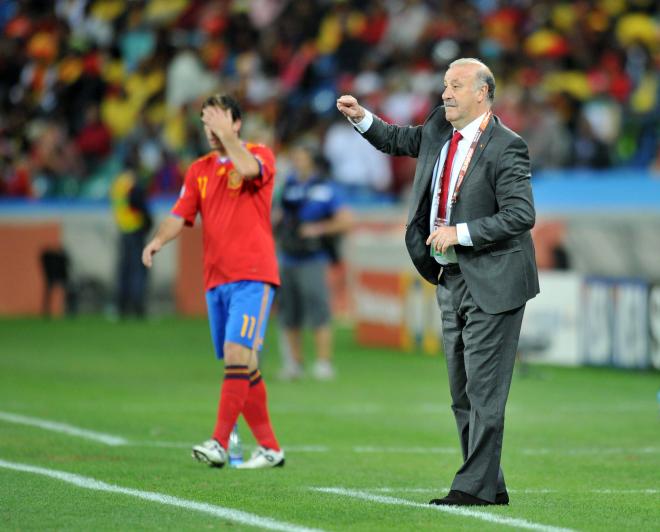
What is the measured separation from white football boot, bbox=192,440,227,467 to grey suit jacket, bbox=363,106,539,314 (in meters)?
2.21

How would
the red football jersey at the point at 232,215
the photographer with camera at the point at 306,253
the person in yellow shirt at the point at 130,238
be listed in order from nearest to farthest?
the red football jersey at the point at 232,215 < the photographer with camera at the point at 306,253 < the person in yellow shirt at the point at 130,238

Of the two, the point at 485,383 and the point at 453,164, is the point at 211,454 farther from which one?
the point at 453,164

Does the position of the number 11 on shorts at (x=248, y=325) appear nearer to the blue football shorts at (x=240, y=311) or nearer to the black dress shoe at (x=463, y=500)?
the blue football shorts at (x=240, y=311)

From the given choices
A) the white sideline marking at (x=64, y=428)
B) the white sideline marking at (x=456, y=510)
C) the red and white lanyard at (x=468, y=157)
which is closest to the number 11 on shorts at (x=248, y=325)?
the white sideline marking at (x=456, y=510)

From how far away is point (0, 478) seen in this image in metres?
8.72

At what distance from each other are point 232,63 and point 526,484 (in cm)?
2038

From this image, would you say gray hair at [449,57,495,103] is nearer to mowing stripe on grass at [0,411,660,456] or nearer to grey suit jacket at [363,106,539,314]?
grey suit jacket at [363,106,539,314]

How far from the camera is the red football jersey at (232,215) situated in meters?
9.59

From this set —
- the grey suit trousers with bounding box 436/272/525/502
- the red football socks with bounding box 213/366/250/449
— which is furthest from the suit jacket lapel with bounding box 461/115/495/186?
the red football socks with bounding box 213/366/250/449

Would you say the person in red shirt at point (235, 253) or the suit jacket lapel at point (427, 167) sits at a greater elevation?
the suit jacket lapel at point (427, 167)

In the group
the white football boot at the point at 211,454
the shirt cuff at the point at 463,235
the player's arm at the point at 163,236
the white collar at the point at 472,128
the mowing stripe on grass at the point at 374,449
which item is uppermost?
the white collar at the point at 472,128

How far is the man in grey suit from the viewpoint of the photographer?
25.0ft

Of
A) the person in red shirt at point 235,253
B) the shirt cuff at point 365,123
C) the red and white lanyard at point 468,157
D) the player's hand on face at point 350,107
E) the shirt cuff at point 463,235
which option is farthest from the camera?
the person in red shirt at point 235,253

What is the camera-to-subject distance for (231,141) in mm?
9203
